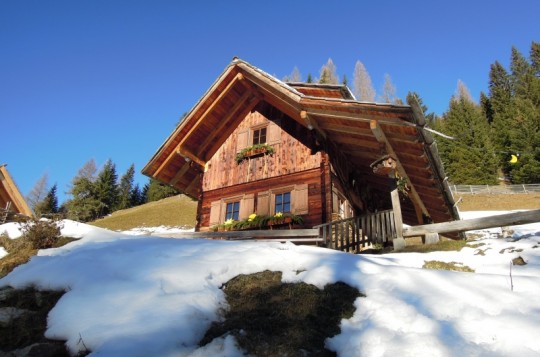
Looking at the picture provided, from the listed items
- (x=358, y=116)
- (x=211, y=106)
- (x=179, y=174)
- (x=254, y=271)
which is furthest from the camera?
(x=179, y=174)

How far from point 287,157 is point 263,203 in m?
2.05

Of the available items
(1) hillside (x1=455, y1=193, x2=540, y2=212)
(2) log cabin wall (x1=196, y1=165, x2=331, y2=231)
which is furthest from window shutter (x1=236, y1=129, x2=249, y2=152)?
(1) hillside (x1=455, y1=193, x2=540, y2=212)

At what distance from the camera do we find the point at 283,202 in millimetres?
13773

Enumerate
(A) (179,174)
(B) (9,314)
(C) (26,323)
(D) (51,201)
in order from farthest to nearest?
(D) (51,201) → (A) (179,174) → (B) (9,314) → (C) (26,323)

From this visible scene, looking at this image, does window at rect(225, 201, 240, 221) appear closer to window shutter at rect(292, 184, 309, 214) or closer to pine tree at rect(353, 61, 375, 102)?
window shutter at rect(292, 184, 309, 214)

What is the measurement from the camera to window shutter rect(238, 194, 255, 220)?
1430 cm

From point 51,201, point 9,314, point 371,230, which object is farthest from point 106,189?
point 9,314

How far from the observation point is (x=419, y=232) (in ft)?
32.7

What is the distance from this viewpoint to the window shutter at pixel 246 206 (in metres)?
Result: 14.3

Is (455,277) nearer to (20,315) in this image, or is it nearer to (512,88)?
(20,315)

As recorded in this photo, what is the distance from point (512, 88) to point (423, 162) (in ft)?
225

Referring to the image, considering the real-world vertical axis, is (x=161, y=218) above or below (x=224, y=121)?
below

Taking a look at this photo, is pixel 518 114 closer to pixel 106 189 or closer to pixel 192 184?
pixel 192 184

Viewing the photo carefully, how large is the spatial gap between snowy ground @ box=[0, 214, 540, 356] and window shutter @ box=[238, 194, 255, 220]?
7499 millimetres
